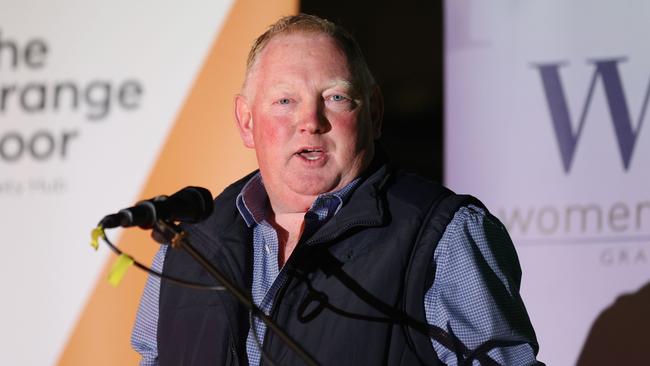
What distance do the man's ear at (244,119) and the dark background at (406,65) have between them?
1.02 metres

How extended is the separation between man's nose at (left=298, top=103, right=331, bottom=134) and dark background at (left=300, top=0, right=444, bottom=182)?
1196mm

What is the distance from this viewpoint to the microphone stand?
1643mm

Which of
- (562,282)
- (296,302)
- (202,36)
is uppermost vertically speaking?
(202,36)

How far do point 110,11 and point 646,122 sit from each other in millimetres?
1795

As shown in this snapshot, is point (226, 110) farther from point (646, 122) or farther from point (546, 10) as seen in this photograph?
point (646, 122)

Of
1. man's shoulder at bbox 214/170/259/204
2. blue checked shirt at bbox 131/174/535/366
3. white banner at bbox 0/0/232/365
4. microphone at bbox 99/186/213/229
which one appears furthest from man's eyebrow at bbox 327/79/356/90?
white banner at bbox 0/0/232/365

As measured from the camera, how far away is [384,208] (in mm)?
2137

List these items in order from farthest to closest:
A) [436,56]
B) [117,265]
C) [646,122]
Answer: [436,56]
[646,122]
[117,265]

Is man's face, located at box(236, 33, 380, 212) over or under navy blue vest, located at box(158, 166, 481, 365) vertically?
over

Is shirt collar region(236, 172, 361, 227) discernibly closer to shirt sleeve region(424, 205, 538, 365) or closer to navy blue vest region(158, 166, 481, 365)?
navy blue vest region(158, 166, 481, 365)

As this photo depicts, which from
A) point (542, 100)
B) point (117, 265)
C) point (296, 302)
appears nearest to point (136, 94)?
point (542, 100)

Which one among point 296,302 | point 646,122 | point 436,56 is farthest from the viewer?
point 436,56

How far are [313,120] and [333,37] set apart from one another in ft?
0.72

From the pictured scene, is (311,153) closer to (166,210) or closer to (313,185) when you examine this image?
(313,185)
